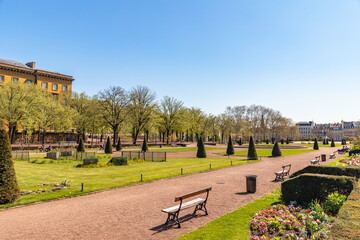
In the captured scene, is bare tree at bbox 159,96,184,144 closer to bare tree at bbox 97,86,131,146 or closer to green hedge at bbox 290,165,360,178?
bare tree at bbox 97,86,131,146

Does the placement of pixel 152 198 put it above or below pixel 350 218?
below

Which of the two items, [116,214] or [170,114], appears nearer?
[116,214]

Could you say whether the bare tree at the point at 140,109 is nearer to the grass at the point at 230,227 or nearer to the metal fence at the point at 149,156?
the metal fence at the point at 149,156

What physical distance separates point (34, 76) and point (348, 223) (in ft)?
253

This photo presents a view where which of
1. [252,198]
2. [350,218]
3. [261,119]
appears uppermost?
[261,119]

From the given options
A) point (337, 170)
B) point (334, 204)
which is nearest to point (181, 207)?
point (334, 204)

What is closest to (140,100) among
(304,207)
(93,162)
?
(93,162)

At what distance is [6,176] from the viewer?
33.9ft

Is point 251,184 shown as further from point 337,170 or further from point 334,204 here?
point 334,204

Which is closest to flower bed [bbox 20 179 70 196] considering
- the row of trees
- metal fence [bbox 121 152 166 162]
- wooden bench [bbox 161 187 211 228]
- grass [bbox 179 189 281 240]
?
wooden bench [bbox 161 187 211 228]

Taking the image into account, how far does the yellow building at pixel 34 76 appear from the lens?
58781 mm

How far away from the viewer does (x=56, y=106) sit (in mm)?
52906

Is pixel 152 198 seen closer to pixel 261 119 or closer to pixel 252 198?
pixel 252 198

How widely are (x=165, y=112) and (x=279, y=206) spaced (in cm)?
6707
